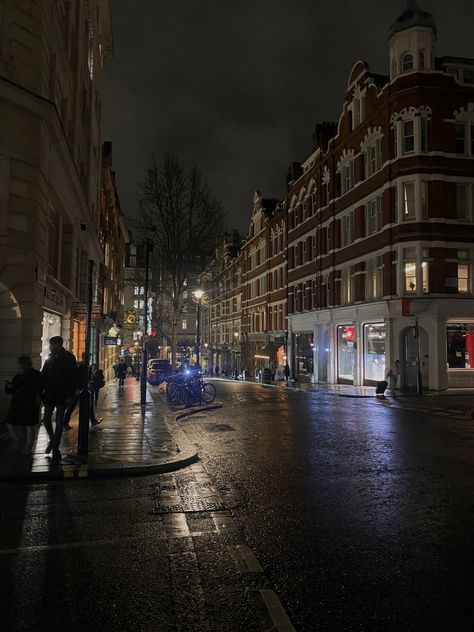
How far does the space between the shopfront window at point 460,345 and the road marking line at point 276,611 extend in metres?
24.2

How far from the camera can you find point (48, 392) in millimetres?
8805

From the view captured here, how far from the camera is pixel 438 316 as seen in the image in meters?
25.2

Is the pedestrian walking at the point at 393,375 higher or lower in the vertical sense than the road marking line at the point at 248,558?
higher

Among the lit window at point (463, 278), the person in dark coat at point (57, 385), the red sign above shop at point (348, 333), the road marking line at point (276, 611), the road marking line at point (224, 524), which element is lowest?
the road marking line at point (224, 524)

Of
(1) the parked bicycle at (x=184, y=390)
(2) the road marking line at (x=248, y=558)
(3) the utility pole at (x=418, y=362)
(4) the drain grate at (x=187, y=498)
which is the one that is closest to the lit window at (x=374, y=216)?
(3) the utility pole at (x=418, y=362)

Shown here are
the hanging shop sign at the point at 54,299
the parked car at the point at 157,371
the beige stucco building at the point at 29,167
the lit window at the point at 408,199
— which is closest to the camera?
the beige stucco building at the point at 29,167

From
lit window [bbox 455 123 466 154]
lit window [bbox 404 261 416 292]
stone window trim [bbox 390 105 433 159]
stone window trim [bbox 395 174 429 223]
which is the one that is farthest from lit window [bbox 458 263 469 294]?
stone window trim [bbox 390 105 433 159]

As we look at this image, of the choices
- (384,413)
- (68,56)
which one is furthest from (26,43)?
(384,413)

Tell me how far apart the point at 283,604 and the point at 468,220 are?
26109mm

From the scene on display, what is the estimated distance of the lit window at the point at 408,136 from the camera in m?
26.3

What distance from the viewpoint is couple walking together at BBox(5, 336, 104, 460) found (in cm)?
881

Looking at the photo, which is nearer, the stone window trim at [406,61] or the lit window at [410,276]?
the lit window at [410,276]

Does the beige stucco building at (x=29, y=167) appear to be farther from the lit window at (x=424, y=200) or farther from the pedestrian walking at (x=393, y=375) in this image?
the lit window at (x=424, y=200)

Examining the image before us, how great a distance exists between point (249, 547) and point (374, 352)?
25.1 meters
